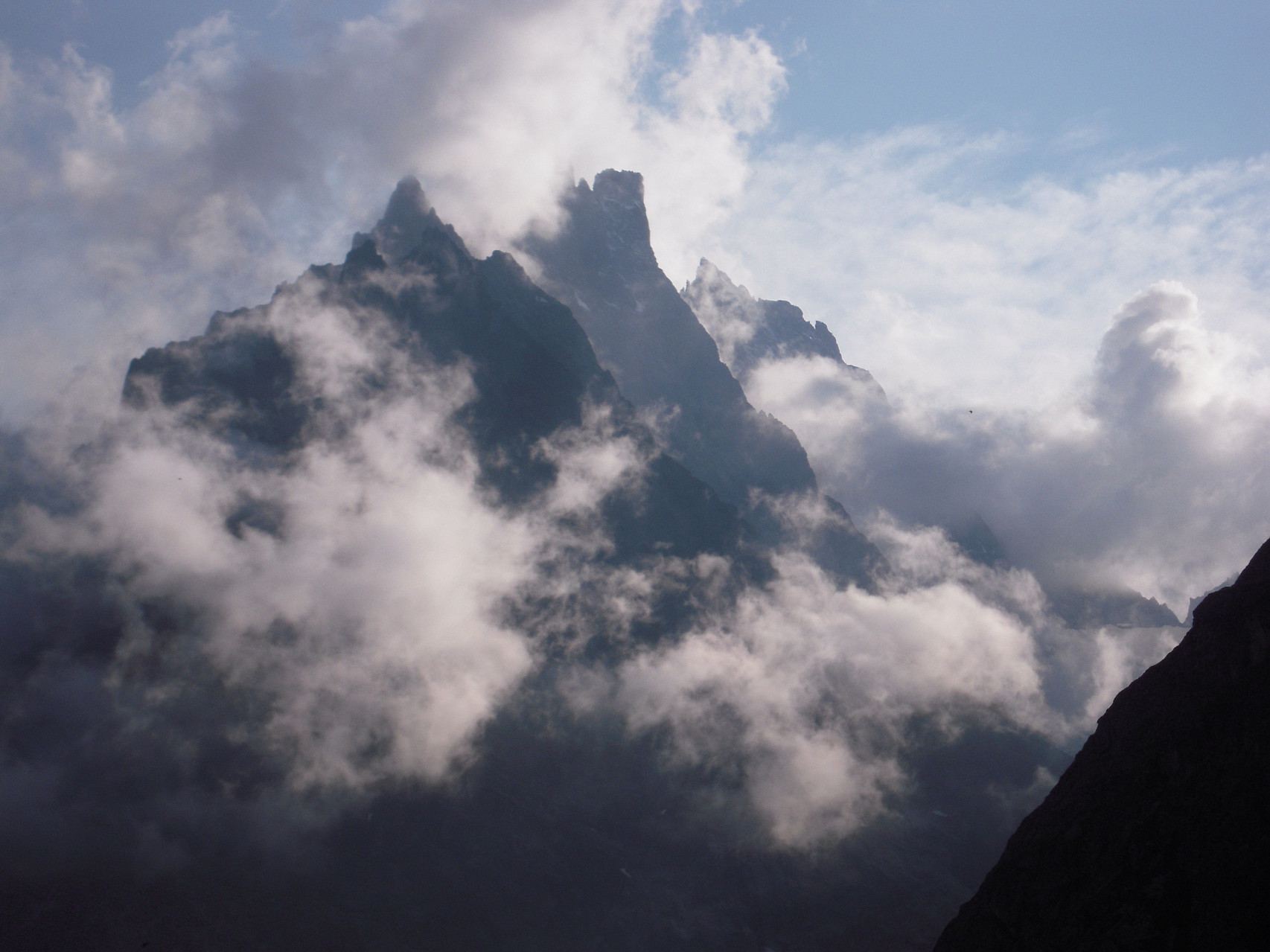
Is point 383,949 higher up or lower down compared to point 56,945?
lower down

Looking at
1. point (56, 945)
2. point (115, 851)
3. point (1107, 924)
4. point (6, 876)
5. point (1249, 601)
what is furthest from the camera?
point (115, 851)

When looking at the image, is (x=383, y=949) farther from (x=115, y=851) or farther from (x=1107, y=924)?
(x=1107, y=924)

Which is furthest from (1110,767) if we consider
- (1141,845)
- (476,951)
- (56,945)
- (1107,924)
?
(56,945)

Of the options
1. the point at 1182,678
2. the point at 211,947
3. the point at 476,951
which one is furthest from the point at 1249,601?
the point at 211,947

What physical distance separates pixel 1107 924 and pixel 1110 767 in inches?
508

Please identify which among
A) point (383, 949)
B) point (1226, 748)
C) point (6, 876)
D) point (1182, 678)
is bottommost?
point (1226, 748)

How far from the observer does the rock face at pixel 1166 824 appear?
160 feet

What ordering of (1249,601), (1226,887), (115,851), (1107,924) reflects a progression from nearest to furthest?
(1226,887) < (1107,924) < (1249,601) < (115,851)

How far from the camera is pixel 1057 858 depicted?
198ft

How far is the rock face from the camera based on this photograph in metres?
48.7

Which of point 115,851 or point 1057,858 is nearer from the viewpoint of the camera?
point 1057,858

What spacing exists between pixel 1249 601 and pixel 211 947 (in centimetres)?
20074

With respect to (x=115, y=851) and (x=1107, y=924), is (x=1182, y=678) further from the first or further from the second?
(x=115, y=851)

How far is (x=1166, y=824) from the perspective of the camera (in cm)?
5422
